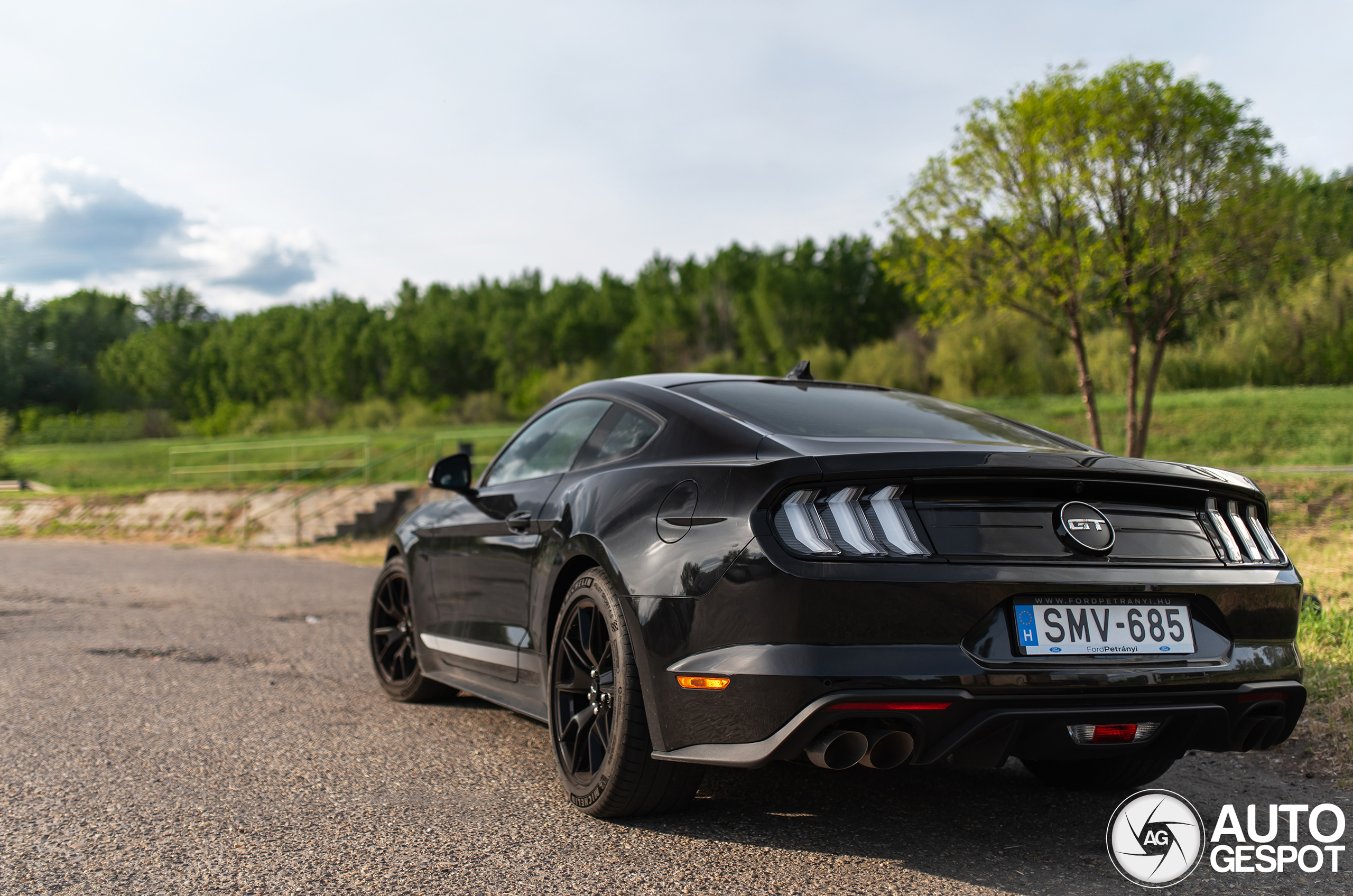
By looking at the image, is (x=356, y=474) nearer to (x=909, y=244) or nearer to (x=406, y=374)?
(x=909, y=244)

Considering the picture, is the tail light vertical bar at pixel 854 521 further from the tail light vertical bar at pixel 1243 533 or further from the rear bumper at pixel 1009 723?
the tail light vertical bar at pixel 1243 533

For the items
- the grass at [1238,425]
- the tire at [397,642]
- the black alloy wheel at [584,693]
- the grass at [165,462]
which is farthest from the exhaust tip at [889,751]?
the grass at [165,462]

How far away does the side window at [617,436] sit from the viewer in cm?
345

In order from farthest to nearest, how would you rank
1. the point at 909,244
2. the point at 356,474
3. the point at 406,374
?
the point at 406,374 → the point at 356,474 → the point at 909,244

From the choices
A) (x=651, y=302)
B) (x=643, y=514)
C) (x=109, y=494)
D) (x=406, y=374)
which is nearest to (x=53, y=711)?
(x=643, y=514)

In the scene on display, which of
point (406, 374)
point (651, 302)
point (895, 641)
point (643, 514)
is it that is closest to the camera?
point (895, 641)

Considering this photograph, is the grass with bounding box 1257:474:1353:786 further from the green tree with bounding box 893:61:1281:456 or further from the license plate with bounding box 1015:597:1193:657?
the green tree with bounding box 893:61:1281:456

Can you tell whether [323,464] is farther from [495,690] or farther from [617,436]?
[617,436]

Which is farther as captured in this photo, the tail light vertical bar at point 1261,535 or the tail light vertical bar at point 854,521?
the tail light vertical bar at point 1261,535

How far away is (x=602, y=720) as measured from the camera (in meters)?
3.08

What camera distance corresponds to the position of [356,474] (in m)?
22.9

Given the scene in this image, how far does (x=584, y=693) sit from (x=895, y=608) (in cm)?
118

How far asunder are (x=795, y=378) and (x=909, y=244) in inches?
483

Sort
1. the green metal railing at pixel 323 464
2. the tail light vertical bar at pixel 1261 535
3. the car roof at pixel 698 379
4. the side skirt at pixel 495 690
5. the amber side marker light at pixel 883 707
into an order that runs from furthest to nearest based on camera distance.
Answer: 1. the green metal railing at pixel 323 464
2. the car roof at pixel 698 379
3. the side skirt at pixel 495 690
4. the tail light vertical bar at pixel 1261 535
5. the amber side marker light at pixel 883 707
